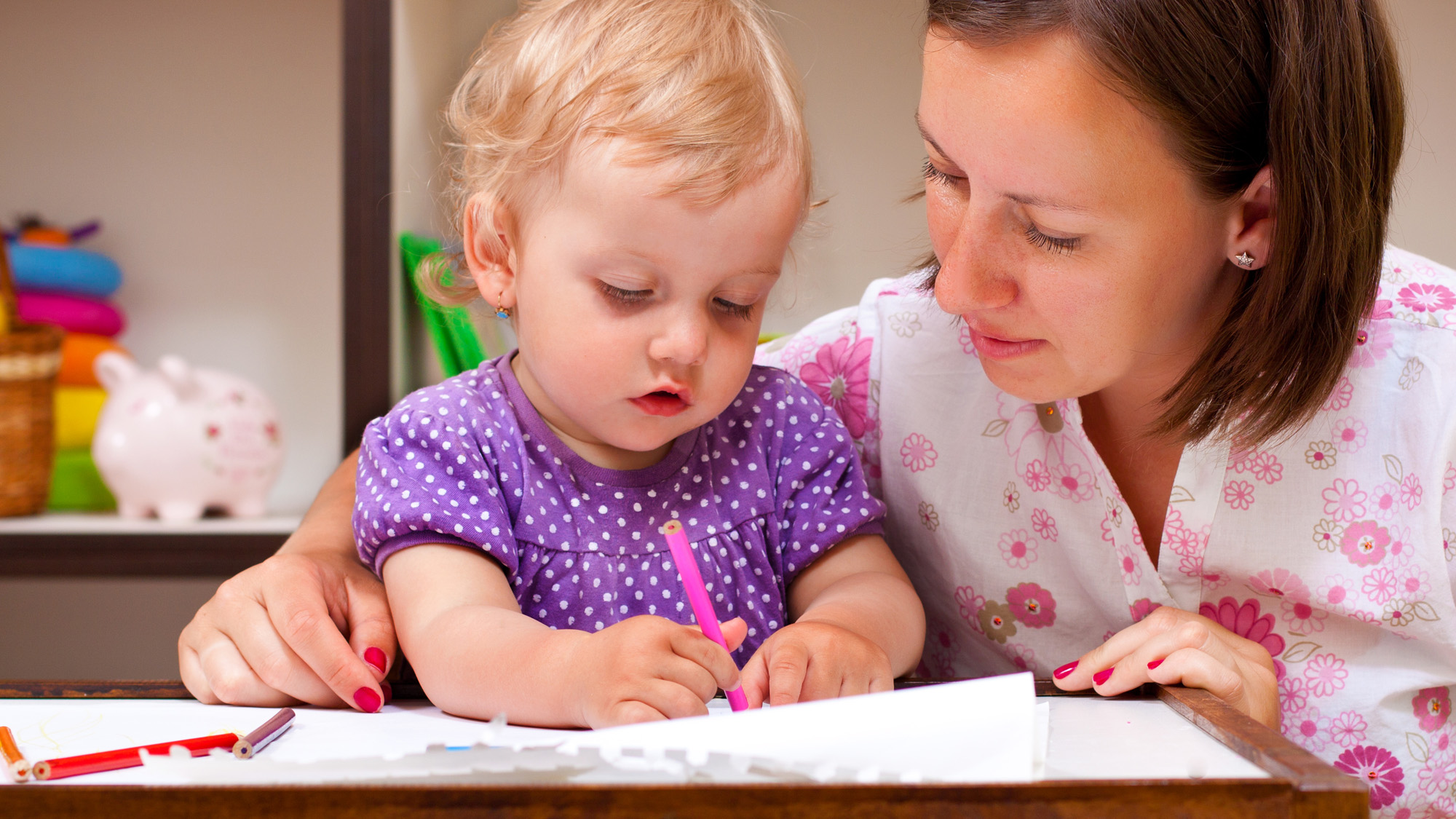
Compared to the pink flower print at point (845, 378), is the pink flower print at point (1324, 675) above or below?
below

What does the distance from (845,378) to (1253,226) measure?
0.38 metres

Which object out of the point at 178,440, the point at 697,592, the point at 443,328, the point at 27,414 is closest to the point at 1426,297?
the point at 697,592

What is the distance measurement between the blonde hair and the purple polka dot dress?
157 mm

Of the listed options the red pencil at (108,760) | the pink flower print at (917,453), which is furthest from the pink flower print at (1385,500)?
the red pencil at (108,760)

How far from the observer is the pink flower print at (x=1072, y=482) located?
0.88 metres

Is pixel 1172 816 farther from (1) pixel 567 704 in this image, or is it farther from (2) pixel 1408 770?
(2) pixel 1408 770

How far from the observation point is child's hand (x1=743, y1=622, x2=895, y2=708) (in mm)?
585

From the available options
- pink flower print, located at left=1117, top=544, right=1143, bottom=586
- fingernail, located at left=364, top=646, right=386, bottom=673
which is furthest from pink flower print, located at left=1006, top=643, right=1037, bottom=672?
fingernail, located at left=364, top=646, right=386, bottom=673

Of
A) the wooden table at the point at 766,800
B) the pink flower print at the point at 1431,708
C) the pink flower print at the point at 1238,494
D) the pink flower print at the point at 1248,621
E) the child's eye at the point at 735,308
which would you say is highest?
the child's eye at the point at 735,308

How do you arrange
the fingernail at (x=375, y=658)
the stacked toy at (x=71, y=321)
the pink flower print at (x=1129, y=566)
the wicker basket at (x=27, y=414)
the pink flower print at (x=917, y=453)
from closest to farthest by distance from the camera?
the fingernail at (x=375, y=658) → the pink flower print at (x=1129, y=566) → the pink flower print at (x=917, y=453) → the wicker basket at (x=27, y=414) → the stacked toy at (x=71, y=321)

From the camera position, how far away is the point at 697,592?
0.56 meters

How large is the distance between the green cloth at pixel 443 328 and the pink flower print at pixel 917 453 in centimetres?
56

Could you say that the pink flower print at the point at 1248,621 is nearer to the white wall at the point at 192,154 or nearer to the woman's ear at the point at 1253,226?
the woman's ear at the point at 1253,226

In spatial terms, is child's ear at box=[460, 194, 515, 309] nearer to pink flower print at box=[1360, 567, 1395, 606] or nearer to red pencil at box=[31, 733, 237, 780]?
red pencil at box=[31, 733, 237, 780]
